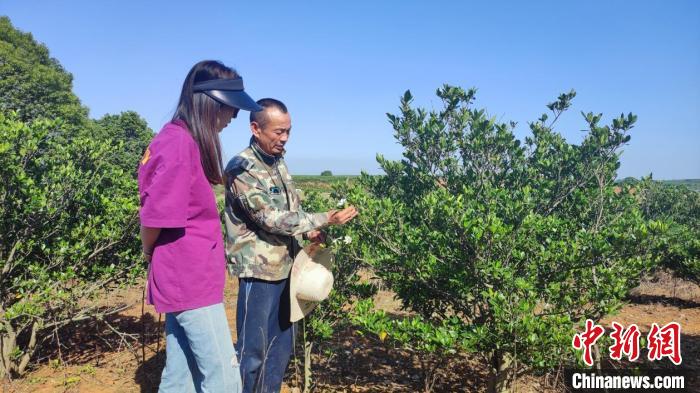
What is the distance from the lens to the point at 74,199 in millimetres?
4219

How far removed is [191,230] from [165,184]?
0.26 m

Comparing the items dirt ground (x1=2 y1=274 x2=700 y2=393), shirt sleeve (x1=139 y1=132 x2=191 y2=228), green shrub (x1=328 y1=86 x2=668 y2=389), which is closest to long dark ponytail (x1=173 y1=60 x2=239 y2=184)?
shirt sleeve (x1=139 y1=132 x2=191 y2=228)

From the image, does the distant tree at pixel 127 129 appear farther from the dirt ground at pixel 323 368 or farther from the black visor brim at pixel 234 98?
the black visor brim at pixel 234 98

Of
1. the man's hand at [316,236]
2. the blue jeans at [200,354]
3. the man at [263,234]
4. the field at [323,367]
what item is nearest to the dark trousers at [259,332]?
the man at [263,234]

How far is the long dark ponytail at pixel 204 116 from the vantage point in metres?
1.99

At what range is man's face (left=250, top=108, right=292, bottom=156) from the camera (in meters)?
2.61

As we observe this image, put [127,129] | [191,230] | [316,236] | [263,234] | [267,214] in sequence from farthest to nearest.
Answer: [127,129] < [316,236] < [263,234] < [267,214] < [191,230]

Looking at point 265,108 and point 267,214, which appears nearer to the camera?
point 267,214

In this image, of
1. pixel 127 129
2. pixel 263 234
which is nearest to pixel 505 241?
pixel 263 234

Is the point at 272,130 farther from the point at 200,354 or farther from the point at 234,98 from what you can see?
the point at 200,354

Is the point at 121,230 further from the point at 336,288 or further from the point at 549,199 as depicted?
the point at 549,199

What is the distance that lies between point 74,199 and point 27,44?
2641 cm

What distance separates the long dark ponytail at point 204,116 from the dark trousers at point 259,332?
2.70ft

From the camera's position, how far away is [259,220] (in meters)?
2.43
